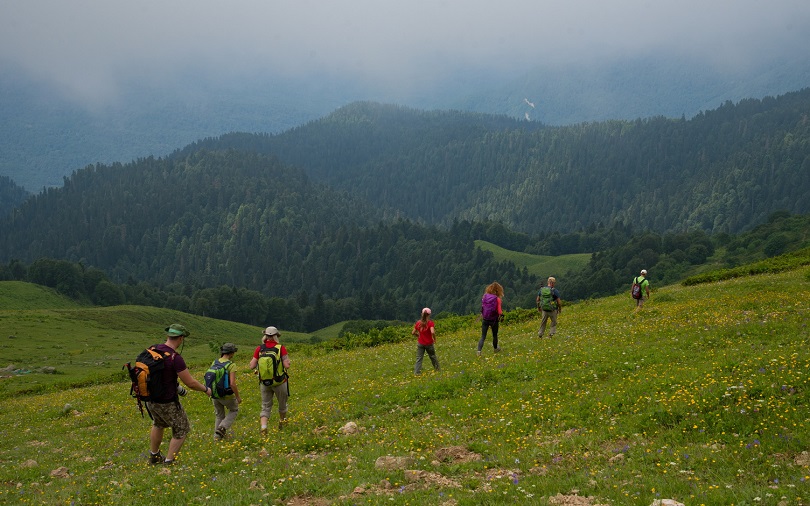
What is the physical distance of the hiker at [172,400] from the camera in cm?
1466

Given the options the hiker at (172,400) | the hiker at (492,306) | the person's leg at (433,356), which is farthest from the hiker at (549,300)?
the hiker at (172,400)

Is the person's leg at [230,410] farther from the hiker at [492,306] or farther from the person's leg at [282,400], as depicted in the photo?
the hiker at [492,306]

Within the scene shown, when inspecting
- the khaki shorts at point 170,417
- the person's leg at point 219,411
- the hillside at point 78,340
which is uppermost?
the khaki shorts at point 170,417

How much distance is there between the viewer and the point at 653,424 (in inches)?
523

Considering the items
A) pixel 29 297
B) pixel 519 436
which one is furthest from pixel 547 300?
pixel 29 297

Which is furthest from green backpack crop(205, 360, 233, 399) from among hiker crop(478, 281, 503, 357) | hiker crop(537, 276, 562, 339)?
hiker crop(537, 276, 562, 339)

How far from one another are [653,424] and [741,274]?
41.6 m

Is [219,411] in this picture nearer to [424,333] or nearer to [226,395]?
[226,395]

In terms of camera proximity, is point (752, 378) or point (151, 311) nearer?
point (752, 378)

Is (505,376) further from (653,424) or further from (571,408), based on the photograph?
(653,424)

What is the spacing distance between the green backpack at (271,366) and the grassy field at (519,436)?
159cm

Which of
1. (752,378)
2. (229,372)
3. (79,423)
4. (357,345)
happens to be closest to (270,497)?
(229,372)

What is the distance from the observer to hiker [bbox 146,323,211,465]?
14664 mm

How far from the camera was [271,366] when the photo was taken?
56.4ft
